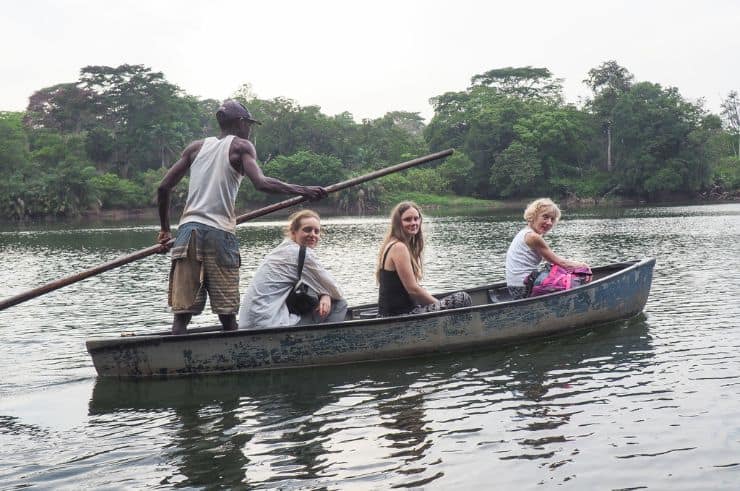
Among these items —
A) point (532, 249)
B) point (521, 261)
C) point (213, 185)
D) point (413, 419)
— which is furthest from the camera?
point (521, 261)

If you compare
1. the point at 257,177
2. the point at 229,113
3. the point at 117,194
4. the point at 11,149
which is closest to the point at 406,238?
the point at 257,177

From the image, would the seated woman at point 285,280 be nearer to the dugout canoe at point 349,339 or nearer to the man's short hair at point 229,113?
the dugout canoe at point 349,339

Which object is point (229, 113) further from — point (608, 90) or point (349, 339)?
point (608, 90)

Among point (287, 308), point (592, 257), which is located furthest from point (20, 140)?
point (287, 308)

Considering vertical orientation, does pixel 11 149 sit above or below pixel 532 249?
above

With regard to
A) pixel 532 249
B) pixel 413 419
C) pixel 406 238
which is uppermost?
pixel 406 238

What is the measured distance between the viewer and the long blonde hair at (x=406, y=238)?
8250 mm

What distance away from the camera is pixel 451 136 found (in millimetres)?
93188

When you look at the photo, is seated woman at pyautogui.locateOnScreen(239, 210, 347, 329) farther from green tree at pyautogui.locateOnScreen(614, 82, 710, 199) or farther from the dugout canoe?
green tree at pyautogui.locateOnScreen(614, 82, 710, 199)

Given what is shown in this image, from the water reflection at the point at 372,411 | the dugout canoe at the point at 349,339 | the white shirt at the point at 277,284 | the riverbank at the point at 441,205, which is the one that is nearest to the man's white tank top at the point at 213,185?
the white shirt at the point at 277,284

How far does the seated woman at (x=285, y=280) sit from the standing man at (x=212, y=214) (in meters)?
0.52

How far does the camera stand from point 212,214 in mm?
7348

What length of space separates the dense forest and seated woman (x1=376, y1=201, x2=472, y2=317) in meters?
64.6

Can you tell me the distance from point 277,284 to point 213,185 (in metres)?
1.38
